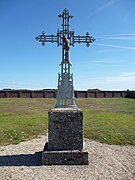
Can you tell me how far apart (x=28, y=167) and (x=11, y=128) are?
17.5 feet

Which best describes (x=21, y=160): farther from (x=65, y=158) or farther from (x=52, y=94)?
(x=52, y=94)

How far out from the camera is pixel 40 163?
6.20m

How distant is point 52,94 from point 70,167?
114ft

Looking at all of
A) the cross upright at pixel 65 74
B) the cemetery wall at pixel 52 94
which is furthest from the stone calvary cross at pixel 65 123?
the cemetery wall at pixel 52 94

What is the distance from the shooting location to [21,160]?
21.2ft

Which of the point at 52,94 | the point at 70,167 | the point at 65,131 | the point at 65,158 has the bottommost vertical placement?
the point at 70,167

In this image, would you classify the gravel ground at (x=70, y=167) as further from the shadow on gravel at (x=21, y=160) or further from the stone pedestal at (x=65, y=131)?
the stone pedestal at (x=65, y=131)

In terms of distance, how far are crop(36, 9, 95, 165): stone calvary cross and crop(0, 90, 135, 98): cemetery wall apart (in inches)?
1312

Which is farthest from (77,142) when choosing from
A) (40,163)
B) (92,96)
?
(92,96)

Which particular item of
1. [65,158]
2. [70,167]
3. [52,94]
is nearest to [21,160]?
[65,158]

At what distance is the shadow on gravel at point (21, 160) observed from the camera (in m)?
6.14

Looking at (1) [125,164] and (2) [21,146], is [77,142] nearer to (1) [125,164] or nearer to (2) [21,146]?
(1) [125,164]

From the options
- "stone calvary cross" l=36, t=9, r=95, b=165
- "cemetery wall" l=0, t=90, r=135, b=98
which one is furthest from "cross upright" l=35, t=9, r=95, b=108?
"cemetery wall" l=0, t=90, r=135, b=98

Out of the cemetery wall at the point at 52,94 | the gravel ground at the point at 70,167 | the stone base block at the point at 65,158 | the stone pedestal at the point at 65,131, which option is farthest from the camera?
the cemetery wall at the point at 52,94
